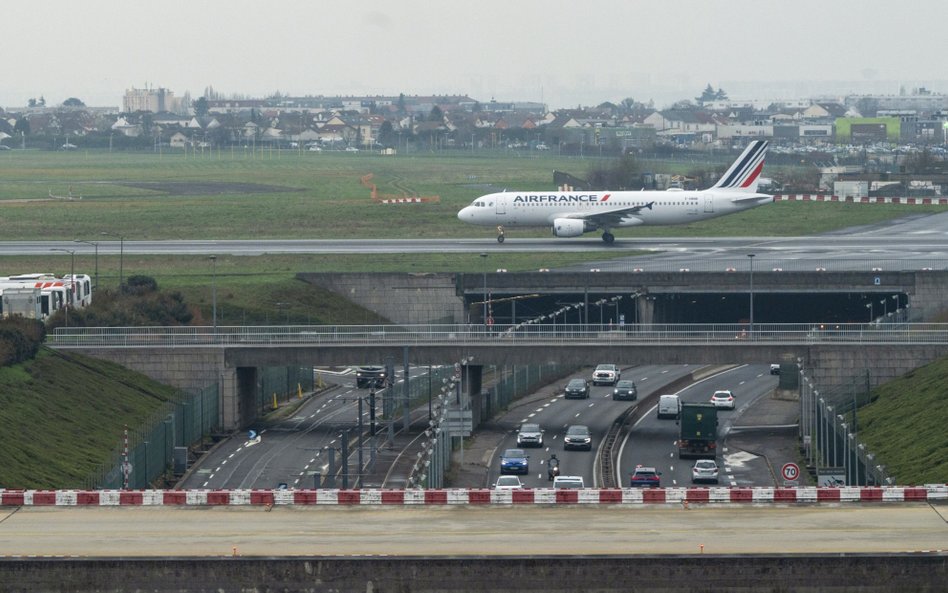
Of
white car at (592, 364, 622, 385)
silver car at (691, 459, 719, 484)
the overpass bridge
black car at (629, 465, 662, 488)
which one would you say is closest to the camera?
black car at (629, 465, 662, 488)

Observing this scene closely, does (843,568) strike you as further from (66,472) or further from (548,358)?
(548,358)

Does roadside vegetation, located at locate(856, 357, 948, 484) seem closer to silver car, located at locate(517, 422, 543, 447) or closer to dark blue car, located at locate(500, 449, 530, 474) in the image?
dark blue car, located at locate(500, 449, 530, 474)

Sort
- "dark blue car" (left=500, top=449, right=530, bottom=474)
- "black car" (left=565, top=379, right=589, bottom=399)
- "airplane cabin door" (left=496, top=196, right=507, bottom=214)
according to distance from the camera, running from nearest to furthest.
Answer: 1. "dark blue car" (left=500, top=449, right=530, bottom=474)
2. "black car" (left=565, top=379, right=589, bottom=399)
3. "airplane cabin door" (left=496, top=196, right=507, bottom=214)

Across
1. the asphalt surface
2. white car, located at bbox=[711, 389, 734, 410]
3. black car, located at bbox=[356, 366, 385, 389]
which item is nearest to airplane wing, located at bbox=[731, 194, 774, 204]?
the asphalt surface

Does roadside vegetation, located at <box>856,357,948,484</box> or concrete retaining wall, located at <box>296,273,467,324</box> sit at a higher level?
concrete retaining wall, located at <box>296,273,467,324</box>

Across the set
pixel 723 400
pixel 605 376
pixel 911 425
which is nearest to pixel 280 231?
pixel 605 376

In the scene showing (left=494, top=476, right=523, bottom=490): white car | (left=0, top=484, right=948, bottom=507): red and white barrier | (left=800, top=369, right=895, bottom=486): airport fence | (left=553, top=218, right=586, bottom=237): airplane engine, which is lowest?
(left=494, top=476, right=523, bottom=490): white car

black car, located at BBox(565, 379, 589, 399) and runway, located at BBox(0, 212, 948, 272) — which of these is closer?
black car, located at BBox(565, 379, 589, 399)

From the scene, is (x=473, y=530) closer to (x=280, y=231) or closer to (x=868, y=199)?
(x=280, y=231)

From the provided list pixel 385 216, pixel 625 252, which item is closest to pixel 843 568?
pixel 625 252
